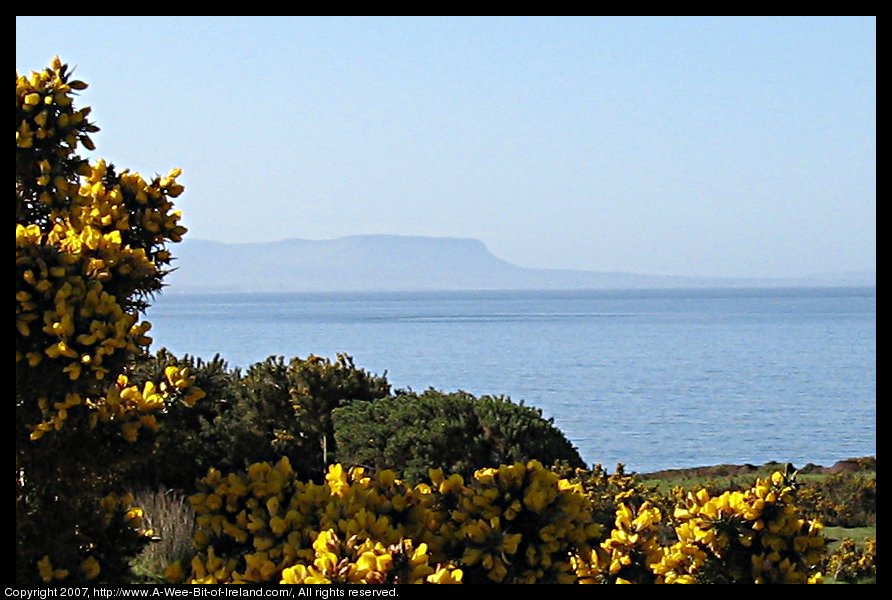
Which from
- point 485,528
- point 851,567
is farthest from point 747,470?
point 485,528

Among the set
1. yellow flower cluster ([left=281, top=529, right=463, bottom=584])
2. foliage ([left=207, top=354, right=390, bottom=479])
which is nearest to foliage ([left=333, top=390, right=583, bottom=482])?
foliage ([left=207, top=354, right=390, bottom=479])

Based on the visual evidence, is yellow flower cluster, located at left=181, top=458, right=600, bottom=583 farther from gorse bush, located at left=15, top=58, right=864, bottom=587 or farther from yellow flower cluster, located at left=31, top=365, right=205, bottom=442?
yellow flower cluster, located at left=31, top=365, right=205, bottom=442

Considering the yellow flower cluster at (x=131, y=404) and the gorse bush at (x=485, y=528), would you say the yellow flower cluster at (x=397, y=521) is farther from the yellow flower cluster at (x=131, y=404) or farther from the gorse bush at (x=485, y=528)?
the yellow flower cluster at (x=131, y=404)

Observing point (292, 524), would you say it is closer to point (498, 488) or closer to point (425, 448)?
point (498, 488)

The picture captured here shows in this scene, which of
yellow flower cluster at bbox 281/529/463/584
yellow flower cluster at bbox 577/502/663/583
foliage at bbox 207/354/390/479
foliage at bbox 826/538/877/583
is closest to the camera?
yellow flower cluster at bbox 281/529/463/584

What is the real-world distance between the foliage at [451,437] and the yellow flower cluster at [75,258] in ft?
14.2

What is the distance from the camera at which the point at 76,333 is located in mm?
3748

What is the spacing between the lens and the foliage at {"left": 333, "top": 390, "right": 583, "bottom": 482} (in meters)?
8.58

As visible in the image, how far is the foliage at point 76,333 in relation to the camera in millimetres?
3775

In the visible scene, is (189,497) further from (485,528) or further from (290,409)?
(290,409)

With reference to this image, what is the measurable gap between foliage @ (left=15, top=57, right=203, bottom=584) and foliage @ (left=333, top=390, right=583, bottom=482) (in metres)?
4.15

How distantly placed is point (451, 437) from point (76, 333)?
5.12 m

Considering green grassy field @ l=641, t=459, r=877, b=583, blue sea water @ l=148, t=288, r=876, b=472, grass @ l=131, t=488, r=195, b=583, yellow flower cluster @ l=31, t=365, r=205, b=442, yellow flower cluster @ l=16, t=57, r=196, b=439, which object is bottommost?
blue sea water @ l=148, t=288, r=876, b=472
